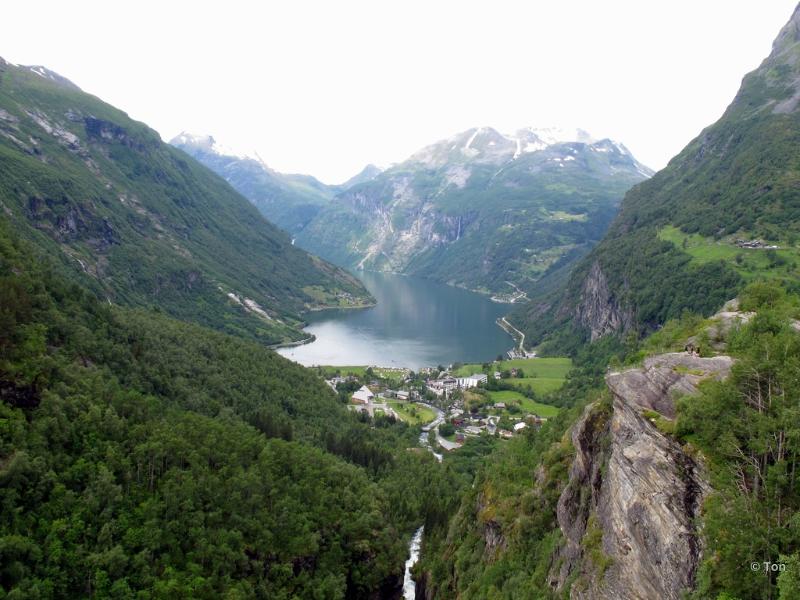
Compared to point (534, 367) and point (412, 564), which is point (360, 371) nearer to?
point (534, 367)

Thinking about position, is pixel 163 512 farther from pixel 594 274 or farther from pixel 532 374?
pixel 594 274

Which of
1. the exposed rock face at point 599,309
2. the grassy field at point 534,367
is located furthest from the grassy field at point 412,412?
the exposed rock face at point 599,309

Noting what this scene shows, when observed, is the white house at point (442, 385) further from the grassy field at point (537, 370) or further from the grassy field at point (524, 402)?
the grassy field at point (524, 402)

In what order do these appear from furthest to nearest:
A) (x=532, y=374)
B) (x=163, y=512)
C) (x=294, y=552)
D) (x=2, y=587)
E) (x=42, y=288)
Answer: (x=532, y=374) < (x=42, y=288) < (x=294, y=552) < (x=163, y=512) < (x=2, y=587)

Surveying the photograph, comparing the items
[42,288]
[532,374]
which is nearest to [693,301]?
[532,374]

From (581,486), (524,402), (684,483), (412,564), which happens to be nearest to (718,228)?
(524,402)

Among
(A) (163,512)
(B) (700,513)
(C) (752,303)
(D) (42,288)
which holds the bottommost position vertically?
(A) (163,512)
